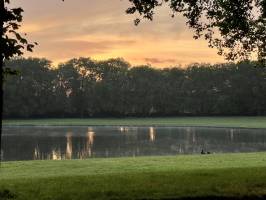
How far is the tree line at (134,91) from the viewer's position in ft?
426

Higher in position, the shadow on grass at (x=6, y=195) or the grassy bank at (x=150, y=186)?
the shadow on grass at (x=6, y=195)

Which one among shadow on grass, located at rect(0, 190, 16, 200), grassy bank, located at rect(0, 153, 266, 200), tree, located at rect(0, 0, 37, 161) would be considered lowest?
grassy bank, located at rect(0, 153, 266, 200)

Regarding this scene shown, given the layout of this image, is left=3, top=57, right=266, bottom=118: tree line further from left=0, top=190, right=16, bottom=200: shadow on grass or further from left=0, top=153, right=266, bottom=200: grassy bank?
left=0, top=190, right=16, bottom=200: shadow on grass

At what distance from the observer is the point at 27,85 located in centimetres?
13600

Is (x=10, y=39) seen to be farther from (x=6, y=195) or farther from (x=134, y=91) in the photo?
(x=134, y=91)

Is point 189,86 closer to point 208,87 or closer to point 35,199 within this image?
point 208,87

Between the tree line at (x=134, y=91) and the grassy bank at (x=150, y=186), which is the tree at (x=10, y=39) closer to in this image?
the grassy bank at (x=150, y=186)

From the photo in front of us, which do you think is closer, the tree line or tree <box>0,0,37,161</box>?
tree <box>0,0,37,161</box>

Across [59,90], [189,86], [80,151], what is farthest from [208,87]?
[80,151]

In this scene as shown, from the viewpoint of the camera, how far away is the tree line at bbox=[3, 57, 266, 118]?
426 feet

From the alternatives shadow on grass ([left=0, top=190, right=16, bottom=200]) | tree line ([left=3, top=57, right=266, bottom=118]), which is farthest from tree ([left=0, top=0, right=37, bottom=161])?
tree line ([left=3, top=57, right=266, bottom=118])

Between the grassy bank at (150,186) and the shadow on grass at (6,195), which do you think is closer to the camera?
the shadow on grass at (6,195)

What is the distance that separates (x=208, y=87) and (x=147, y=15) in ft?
406

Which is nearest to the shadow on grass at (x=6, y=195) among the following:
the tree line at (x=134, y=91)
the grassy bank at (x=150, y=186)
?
the grassy bank at (x=150, y=186)
